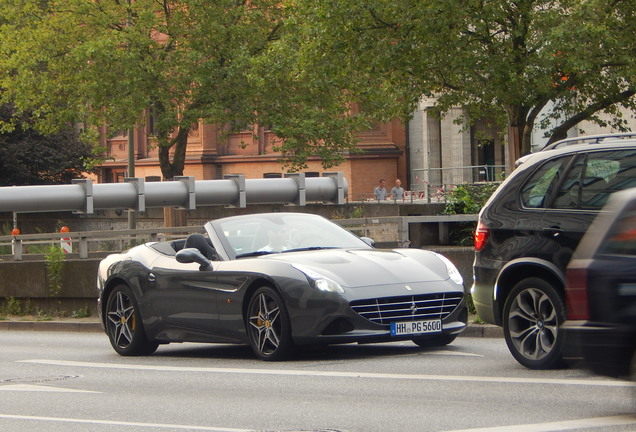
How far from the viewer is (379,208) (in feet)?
109

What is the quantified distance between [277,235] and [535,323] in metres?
3.40

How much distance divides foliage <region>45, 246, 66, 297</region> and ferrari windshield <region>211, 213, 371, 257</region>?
8979 millimetres

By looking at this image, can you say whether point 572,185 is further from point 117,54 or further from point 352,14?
point 117,54

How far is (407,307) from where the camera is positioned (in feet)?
39.1

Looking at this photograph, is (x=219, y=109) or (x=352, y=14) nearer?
(x=352, y=14)

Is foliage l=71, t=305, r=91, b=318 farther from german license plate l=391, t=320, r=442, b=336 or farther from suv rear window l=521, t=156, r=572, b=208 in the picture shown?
suv rear window l=521, t=156, r=572, b=208

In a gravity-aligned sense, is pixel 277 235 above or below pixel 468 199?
below

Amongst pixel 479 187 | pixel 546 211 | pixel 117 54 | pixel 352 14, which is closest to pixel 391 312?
pixel 546 211

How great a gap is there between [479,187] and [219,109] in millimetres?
16517

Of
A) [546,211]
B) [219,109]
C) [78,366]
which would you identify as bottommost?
[78,366]

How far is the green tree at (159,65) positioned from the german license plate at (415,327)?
26650mm

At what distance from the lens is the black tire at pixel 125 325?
14.1 m

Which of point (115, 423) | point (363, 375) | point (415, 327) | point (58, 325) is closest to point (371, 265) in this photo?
point (415, 327)

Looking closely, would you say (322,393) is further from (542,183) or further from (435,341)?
(435,341)
